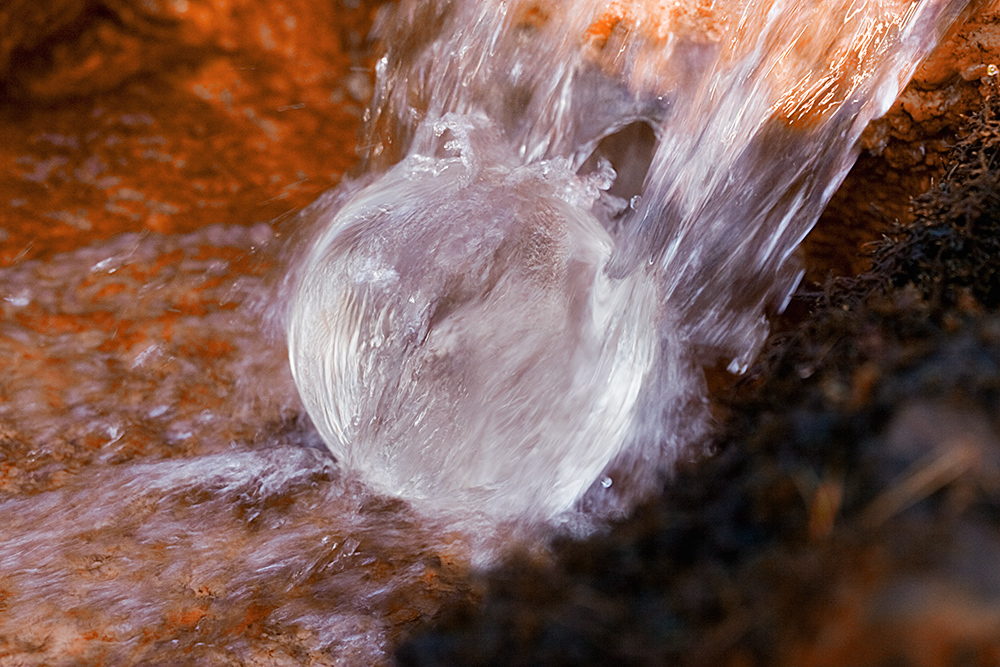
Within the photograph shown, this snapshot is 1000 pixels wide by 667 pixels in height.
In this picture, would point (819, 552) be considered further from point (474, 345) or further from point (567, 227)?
point (567, 227)

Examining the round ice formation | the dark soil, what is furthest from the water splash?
the dark soil

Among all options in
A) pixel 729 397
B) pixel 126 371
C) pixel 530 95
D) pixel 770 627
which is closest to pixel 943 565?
pixel 770 627

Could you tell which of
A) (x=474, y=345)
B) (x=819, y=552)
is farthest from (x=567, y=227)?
(x=819, y=552)

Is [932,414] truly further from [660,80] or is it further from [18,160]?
[18,160]

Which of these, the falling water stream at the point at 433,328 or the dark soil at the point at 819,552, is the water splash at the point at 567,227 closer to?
the falling water stream at the point at 433,328

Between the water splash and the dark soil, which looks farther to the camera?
the water splash

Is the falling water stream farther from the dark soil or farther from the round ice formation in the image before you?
the dark soil

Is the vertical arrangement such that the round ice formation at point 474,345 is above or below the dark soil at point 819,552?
below

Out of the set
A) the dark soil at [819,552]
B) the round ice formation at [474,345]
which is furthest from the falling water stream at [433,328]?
the dark soil at [819,552]
